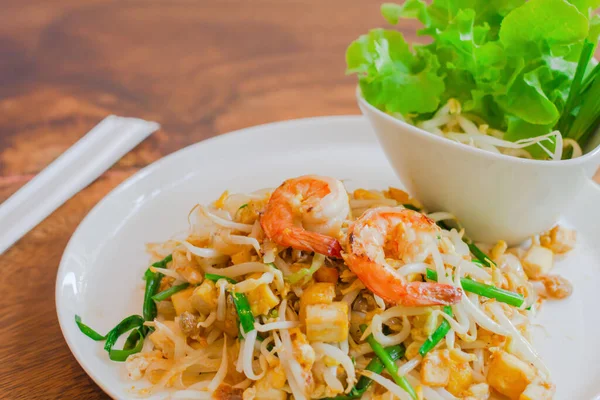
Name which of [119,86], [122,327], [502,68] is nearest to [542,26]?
[502,68]

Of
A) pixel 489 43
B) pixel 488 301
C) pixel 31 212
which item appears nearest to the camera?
pixel 488 301

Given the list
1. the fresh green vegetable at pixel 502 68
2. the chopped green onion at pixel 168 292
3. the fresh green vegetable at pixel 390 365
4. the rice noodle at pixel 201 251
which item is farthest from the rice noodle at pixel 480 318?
the chopped green onion at pixel 168 292

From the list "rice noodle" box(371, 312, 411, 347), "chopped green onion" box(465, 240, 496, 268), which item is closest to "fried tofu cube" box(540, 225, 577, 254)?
"chopped green onion" box(465, 240, 496, 268)

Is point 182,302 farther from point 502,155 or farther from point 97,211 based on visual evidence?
point 502,155

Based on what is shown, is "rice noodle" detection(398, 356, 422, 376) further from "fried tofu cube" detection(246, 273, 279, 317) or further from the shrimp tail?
"fried tofu cube" detection(246, 273, 279, 317)

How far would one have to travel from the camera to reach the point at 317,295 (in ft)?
7.22

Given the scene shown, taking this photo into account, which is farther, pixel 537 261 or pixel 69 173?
pixel 69 173

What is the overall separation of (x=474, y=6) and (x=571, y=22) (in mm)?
513

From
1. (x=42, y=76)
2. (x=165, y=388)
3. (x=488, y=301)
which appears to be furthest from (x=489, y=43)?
(x=42, y=76)

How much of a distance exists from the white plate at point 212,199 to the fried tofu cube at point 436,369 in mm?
381

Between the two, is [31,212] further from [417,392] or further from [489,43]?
[489,43]

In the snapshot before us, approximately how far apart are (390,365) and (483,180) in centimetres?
87

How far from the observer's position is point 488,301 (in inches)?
92.2

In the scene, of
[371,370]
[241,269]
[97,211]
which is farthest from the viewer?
[97,211]
